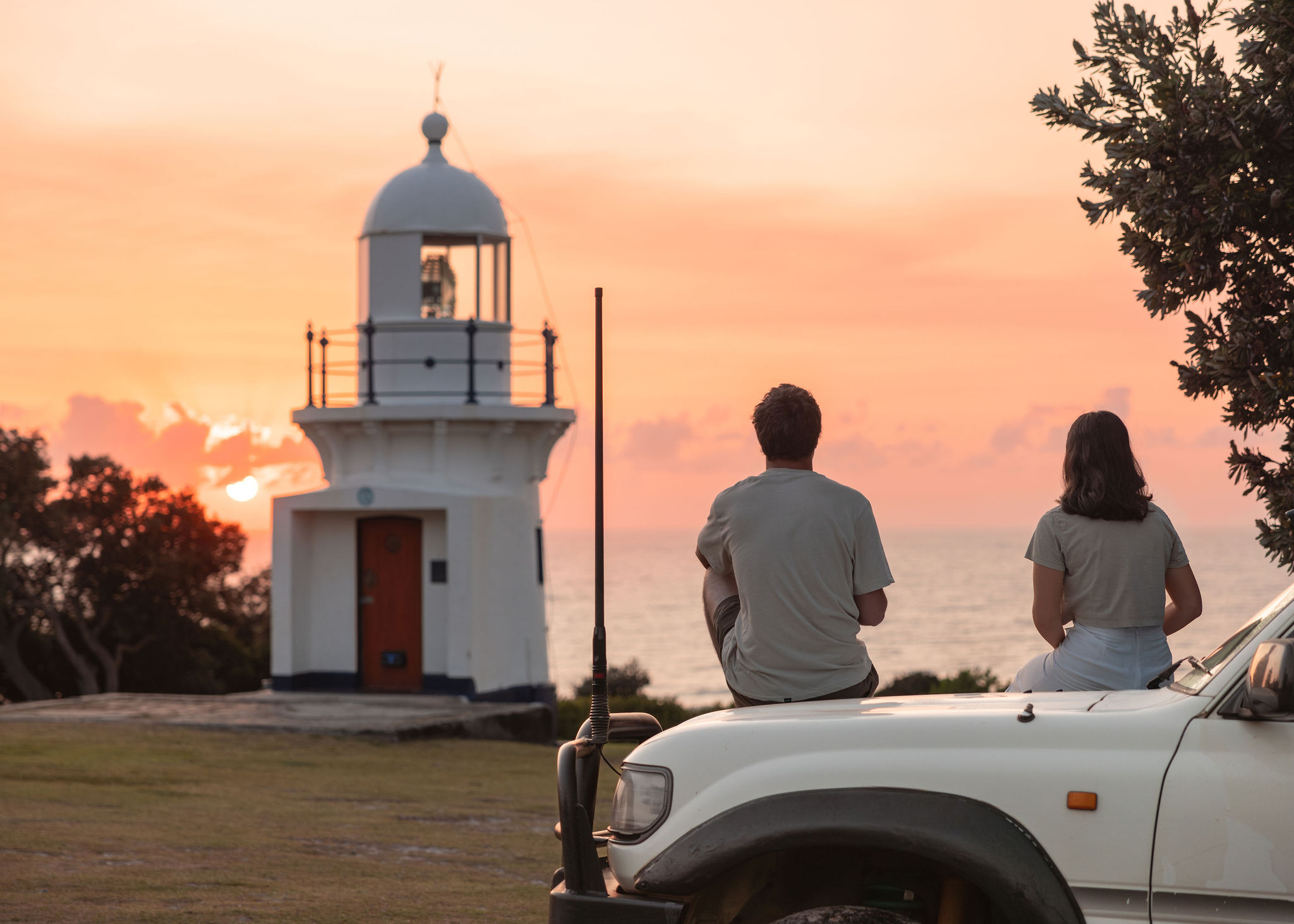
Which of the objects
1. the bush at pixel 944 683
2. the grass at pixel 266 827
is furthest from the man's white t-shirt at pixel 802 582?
the bush at pixel 944 683

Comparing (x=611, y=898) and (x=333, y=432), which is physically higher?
(x=333, y=432)

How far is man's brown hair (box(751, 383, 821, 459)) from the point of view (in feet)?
15.9

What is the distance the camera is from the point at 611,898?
4.04 meters

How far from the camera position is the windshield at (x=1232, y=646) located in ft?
12.3

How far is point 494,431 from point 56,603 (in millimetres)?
17625

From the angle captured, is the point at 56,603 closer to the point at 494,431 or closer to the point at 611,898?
the point at 494,431

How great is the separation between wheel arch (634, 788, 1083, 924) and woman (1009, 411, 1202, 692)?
3.88 ft

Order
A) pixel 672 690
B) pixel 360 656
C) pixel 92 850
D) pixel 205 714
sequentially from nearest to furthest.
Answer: pixel 92 850, pixel 205 714, pixel 360 656, pixel 672 690

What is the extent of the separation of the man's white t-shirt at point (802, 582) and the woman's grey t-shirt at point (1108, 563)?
60 cm

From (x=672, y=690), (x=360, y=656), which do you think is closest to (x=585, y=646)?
(x=672, y=690)

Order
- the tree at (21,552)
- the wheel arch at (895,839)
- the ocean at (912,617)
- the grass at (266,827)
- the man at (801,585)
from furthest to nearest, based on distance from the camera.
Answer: the ocean at (912,617) → the tree at (21,552) → the grass at (266,827) → the man at (801,585) → the wheel arch at (895,839)

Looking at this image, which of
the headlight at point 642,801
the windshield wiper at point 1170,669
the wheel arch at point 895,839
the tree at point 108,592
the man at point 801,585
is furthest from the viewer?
the tree at point 108,592

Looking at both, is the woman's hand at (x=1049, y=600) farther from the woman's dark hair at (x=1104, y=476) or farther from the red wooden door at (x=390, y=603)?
the red wooden door at (x=390, y=603)

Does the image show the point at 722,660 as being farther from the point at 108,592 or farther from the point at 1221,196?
the point at 108,592
